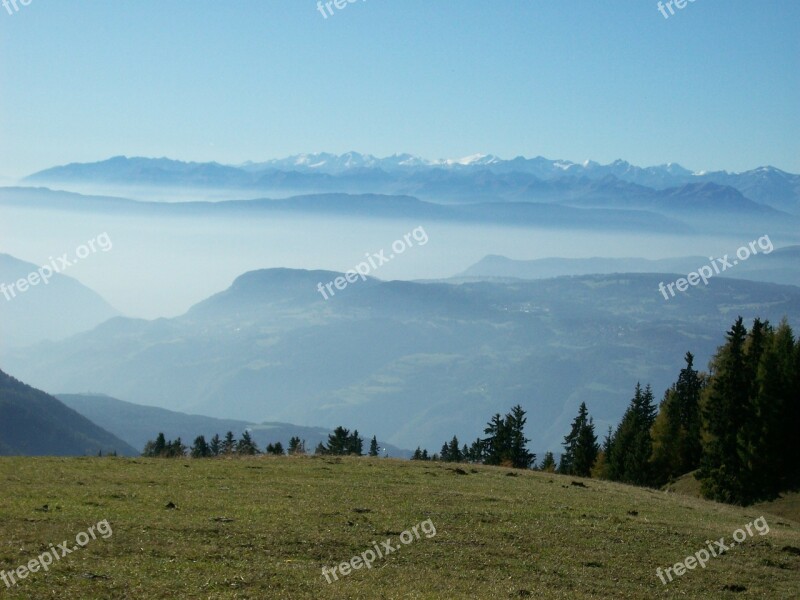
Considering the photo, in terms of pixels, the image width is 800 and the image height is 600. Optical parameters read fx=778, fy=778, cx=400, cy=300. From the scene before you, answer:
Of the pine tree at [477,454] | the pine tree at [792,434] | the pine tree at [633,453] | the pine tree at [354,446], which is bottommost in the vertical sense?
the pine tree at [477,454]

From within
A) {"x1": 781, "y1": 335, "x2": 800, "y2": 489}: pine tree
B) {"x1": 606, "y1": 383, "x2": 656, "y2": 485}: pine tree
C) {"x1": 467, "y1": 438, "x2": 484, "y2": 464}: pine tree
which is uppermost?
{"x1": 781, "y1": 335, "x2": 800, "y2": 489}: pine tree

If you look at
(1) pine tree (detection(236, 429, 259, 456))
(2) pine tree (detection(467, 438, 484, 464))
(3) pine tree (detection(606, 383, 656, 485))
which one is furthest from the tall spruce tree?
(1) pine tree (detection(236, 429, 259, 456))

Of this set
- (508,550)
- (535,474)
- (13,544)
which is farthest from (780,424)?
(13,544)

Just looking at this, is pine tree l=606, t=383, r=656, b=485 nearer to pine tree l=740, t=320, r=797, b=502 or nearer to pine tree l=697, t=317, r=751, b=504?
pine tree l=697, t=317, r=751, b=504

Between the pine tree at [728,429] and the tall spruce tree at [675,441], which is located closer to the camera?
the pine tree at [728,429]

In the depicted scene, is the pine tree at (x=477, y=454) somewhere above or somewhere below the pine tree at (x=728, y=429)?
below

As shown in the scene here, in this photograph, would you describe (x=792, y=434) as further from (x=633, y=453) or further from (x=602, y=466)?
(x=602, y=466)

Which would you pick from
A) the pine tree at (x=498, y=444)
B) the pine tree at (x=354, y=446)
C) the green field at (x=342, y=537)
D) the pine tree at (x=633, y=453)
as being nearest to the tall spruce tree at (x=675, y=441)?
the pine tree at (x=633, y=453)

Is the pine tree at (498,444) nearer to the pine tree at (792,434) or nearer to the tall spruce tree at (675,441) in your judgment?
the tall spruce tree at (675,441)

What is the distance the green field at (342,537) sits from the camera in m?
18.2

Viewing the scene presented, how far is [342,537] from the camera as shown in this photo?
2252cm

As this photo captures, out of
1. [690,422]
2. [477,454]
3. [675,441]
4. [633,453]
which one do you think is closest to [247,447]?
[633,453]

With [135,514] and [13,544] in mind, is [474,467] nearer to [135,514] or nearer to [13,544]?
[135,514]

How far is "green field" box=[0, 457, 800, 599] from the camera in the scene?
1817cm
